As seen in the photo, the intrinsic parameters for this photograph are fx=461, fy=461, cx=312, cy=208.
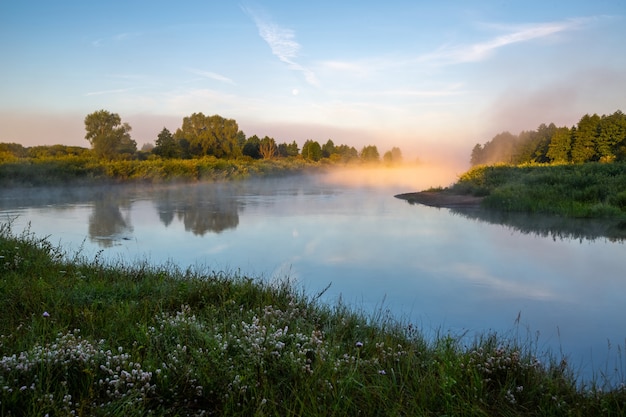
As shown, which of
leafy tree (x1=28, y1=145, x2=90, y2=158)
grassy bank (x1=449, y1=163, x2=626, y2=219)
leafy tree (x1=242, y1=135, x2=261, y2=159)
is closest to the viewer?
grassy bank (x1=449, y1=163, x2=626, y2=219)

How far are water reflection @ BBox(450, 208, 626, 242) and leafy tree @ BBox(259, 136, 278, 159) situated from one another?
49.2m

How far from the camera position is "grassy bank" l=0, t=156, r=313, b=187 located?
76.0ft

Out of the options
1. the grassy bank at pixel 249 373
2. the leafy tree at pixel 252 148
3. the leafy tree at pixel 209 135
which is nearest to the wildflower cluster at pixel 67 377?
the grassy bank at pixel 249 373

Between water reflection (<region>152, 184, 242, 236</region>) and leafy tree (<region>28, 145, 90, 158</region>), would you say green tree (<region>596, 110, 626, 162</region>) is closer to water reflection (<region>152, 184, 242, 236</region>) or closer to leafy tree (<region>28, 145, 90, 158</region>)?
water reflection (<region>152, 184, 242, 236</region>)

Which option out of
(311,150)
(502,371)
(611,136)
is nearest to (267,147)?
(311,150)

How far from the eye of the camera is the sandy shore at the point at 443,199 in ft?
56.6

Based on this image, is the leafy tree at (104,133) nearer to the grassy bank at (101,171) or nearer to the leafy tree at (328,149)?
the grassy bank at (101,171)

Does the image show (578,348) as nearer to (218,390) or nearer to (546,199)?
(218,390)

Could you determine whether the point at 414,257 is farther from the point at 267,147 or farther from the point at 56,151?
the point at 267,147

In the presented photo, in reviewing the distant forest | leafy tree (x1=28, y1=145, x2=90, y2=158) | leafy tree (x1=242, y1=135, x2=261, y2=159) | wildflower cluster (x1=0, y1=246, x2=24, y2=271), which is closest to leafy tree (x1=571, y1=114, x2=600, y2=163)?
the distant forest

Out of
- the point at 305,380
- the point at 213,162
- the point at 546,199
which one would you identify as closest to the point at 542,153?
the point at 213,162

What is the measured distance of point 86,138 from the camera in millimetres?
33562

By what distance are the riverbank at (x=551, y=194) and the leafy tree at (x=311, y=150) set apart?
5008 centimetres

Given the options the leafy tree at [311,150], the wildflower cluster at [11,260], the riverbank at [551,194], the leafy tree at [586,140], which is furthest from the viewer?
the leafy tree at [311,150]
